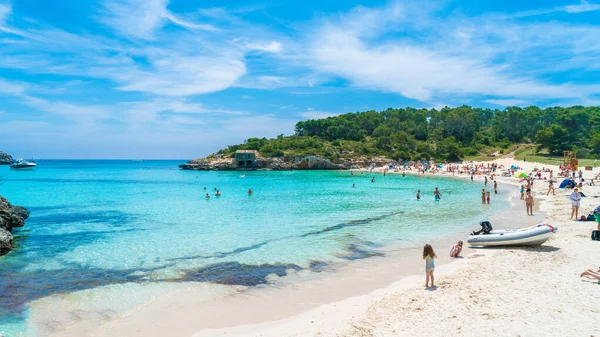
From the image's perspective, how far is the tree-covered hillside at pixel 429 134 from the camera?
291 feet

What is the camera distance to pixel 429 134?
10831cm

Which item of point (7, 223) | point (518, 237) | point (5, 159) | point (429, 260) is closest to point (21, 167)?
point (5, 159)

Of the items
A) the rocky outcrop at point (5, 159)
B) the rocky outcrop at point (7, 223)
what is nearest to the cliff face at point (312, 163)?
the rocky outcrop at point (7, 223)

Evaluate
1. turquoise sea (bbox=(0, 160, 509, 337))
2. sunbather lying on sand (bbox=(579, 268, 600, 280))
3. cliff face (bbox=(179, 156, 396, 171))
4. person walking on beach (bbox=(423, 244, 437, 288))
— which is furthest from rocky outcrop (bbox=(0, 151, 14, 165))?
sunbather lying on sand (bbox=(579, 268, 600, 280))

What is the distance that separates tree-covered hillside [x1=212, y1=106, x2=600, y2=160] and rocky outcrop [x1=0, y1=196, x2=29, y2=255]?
2730 inches

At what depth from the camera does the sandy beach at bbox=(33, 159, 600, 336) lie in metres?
6.90

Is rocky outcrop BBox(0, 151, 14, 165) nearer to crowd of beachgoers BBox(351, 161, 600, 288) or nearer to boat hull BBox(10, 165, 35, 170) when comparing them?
boat hull BBox(10, 165, 35, 170)

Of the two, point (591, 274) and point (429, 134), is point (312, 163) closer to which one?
point (429, 134)

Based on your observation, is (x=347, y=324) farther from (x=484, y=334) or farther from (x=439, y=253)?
(x=439, y=253)

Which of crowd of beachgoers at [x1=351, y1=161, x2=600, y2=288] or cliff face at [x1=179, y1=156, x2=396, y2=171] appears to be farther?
cliff face at [x1=179, y1=156, x2=396, y2=171]

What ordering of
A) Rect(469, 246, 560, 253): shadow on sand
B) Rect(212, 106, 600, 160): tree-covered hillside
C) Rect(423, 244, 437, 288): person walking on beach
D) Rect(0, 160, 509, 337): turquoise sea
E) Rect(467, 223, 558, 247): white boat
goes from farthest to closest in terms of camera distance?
1. Rect(212, 106, 600, 160): tree-covered hillside
2. Rect(467, 223, 558, 247): white boat
3. Rect(469, 246, 560, 253): shadow on sand
4. Rect(0, 160, 509, 337): turquoise sea
5. Rect(423, 244, 437, 288): person walking on beach

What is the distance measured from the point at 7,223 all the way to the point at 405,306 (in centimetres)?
2058

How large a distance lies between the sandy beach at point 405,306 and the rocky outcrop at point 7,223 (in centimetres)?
777

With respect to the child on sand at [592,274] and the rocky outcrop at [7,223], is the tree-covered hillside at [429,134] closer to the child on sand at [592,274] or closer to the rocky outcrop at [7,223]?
the rocky outcrop at [7,223]
